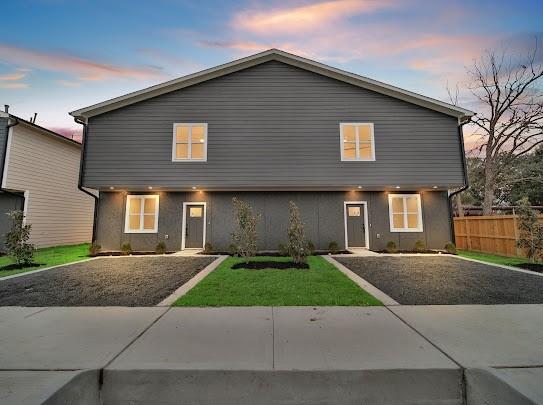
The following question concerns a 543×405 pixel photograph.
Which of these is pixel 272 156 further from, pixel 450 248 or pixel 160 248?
pixel 450 248

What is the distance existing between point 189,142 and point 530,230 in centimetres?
1334

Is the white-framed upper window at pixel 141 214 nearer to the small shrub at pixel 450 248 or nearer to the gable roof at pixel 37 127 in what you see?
the gable roof at pixel 37 127

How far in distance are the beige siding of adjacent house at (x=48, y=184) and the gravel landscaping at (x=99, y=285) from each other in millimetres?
7899

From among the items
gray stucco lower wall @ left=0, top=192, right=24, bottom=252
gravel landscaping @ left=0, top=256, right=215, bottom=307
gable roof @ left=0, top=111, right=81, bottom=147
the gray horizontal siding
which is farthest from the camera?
gray stucco lower wall @ left=0, top=192, right=24, bottom=252

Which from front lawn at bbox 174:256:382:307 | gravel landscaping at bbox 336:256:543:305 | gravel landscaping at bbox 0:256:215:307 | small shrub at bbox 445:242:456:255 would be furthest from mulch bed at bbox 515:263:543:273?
gravel landscaping at bbox 0:256:215:307

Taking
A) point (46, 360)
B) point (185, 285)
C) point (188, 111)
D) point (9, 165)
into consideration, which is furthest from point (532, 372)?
point (9, 165)

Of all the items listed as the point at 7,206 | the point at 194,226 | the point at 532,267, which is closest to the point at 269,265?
the point at 194,226

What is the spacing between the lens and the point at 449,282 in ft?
19.0

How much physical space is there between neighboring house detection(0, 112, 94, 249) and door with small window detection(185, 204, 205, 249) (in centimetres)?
795

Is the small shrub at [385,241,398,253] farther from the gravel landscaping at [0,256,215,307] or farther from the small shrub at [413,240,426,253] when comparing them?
the gravel landscaping at [0,256,215,307]

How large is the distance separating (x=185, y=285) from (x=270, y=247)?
637 centimetres

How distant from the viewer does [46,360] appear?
247 centimetres

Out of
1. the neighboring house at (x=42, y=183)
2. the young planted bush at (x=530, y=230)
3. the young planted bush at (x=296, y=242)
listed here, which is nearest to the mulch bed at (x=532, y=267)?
the young planted bush at (x=530, y=230)

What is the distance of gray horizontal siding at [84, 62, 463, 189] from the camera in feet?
36.2
